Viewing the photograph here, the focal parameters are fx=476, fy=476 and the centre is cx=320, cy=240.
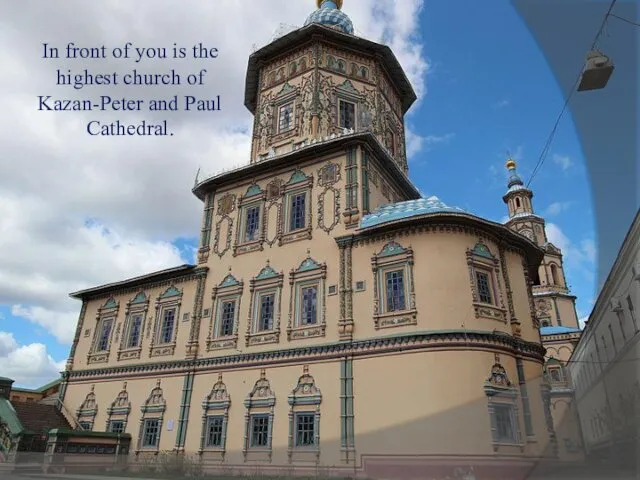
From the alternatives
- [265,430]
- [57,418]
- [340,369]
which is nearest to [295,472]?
[265,430]

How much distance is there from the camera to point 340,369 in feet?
54.7

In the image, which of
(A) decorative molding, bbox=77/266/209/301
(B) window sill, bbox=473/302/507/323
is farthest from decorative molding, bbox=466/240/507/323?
(A) decorative molding, bbox=77/266/209/301

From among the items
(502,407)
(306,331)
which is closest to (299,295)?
(306,331)

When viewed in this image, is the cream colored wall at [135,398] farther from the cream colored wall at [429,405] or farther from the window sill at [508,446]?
the window sill at [508,446]

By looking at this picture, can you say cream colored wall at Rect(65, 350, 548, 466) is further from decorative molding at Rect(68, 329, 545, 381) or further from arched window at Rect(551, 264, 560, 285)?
arched window at Rect(551, 264, 560, 285)

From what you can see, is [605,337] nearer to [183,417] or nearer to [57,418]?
[183,417]

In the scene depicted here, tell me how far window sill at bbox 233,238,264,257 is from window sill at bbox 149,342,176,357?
16.3ft

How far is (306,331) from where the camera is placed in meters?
18.0

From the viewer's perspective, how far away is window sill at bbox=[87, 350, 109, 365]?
2359cm

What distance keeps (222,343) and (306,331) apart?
4.16 m

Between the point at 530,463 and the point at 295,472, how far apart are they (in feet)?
24.6

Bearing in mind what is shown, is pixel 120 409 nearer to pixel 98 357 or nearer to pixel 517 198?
pixel 98 357

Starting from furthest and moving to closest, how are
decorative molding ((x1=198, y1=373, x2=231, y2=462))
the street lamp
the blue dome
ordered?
the blue dome, decorative molding ((x1=198, y1=373, x2=231, y2=462)), the street lamp

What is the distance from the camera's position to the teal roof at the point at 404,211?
58.1ft
